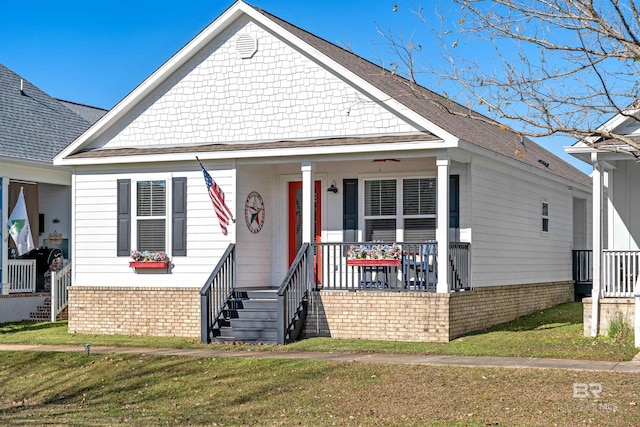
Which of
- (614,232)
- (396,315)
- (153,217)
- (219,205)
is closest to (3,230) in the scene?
(153,217)

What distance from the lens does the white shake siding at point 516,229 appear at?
20.7 meters

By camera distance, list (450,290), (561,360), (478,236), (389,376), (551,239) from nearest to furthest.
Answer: (389,376) → (561,360) → (450,290) → (478,236) → (551,239)

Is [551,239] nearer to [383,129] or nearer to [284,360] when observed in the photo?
Result: [383,129]

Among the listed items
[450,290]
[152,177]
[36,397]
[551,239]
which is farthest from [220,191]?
[551,239]

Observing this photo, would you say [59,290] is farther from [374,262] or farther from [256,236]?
[374,262]

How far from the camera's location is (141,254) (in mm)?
21312

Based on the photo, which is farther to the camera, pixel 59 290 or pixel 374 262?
pixel 59 290

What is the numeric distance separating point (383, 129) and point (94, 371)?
7.27 metres

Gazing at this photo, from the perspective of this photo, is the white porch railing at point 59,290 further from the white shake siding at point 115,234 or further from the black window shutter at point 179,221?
the black window shutter at point 179,221

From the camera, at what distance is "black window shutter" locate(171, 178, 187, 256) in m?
21.1

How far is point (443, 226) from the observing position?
1883cm

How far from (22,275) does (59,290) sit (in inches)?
46.9

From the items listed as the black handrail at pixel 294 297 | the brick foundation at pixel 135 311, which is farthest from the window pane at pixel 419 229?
the brick foundation at pixel 135 311

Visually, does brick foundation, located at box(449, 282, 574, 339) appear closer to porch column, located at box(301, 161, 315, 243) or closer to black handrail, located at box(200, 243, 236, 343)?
porch column, located at box(301, 161, 315, 243)
